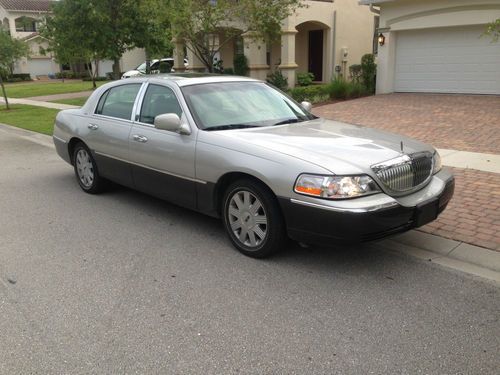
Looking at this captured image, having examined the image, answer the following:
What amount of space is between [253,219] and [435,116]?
30.8 ft

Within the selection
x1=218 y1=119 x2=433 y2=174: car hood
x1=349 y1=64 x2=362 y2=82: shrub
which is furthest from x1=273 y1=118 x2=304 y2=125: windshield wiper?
x1=349 y1=64 x2=362 y2=82: shrub

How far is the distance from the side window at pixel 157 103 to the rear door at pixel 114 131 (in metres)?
0.22

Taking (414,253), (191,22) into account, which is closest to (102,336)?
(414,253)

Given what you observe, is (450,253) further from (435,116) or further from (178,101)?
(435,116)

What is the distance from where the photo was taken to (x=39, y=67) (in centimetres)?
5016

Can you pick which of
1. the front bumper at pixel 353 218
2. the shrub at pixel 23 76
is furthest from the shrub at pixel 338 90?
the shrub at pixel 23 76

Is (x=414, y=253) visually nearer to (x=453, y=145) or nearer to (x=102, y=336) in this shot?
(x=102, y=336)

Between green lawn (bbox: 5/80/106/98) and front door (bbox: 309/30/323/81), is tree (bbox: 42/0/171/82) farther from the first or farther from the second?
green lawn (bbox: 5/80/106/98)

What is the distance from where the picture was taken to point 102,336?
331cm

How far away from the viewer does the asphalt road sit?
9.96 ft

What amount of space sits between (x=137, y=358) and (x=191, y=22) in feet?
41.6

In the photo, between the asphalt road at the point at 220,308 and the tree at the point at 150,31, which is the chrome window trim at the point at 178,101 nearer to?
the asphalt road at the point at 220,308

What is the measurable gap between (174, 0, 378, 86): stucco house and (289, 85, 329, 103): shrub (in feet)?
7.89

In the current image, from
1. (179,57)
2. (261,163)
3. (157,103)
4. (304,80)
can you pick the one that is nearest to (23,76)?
(179,57)
